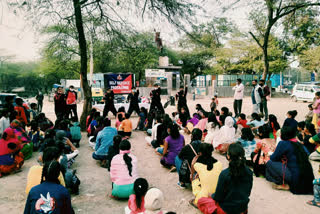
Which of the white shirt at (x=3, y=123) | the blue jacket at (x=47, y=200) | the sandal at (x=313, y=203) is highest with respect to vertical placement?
the white shirt at (x=3, y=123)

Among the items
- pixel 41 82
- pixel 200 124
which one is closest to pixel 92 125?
pixel 200 124

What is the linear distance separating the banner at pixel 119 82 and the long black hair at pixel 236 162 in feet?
42.9

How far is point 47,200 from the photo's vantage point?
2.56 m

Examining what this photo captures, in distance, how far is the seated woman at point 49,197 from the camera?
2.53 metres

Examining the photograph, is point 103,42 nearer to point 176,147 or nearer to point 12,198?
point 176,147

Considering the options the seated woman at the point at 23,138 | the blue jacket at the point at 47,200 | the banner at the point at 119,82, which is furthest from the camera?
the banner at the point at 119,82

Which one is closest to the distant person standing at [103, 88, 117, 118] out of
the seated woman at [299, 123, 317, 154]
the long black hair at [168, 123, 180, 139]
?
the long black hair at [168, 123, 180, 139]

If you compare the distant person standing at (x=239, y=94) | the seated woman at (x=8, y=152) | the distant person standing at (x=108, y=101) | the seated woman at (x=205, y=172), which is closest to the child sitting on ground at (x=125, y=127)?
the distant person standing at (x=108, y=101)

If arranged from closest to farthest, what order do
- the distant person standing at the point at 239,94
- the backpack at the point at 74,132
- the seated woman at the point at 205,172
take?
the seated woman at the point at 205,172, the backpack at the point at 74,132, the distant person standing at the point at 239,94

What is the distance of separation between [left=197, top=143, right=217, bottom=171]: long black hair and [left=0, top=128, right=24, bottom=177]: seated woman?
382cm

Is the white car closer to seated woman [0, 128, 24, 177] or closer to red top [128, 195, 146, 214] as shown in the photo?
red top [128, 195, 146, 214]

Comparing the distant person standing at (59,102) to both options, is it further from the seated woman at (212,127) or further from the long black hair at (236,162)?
the long black hair at (236,162)

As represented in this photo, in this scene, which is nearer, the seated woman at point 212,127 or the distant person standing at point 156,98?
the seated woman at point 212,127

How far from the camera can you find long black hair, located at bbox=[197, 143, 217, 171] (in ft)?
11.5
